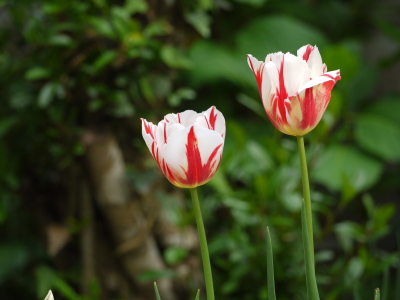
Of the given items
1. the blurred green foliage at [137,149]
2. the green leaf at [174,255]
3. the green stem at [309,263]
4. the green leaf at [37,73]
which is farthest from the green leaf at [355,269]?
the green leaf at [37,73]

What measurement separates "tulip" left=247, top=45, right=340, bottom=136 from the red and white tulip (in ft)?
0.09

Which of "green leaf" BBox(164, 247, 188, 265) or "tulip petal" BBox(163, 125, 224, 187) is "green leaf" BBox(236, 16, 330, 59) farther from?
"tulip petal" BBox(163, 125, 224, 187)

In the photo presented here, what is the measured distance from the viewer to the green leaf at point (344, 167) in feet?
2.74

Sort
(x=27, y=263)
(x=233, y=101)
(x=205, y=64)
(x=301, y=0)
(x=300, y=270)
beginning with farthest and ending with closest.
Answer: (x=301, y=0) < (x=233, y=101) < (x=205, y=64) < (x=27, y=263) < (x=300, y=270)

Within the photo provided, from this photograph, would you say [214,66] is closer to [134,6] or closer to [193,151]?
[134,6]

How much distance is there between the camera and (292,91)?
21 centimetres

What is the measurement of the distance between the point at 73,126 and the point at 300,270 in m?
0.37

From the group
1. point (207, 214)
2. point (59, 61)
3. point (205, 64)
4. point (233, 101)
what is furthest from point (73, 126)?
point (233, 101)

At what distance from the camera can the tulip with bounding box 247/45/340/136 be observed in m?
0.20

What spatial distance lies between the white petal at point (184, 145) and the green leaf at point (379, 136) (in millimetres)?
739

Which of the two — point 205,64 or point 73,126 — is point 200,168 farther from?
point 205,64

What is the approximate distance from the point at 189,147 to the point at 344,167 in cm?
71

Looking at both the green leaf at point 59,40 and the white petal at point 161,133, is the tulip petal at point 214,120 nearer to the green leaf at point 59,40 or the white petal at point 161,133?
the white petal at point 161,133

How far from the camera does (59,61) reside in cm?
60
